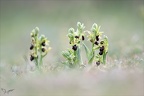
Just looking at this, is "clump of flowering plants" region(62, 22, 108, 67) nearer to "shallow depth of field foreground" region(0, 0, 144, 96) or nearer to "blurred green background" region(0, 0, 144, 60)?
"shallow depth of field foreground" region(0, 0, 144, 96)

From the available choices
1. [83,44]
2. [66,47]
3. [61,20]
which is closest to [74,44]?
[83,44]

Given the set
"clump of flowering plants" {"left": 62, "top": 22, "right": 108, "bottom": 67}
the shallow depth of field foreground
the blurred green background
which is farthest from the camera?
the blurred green background

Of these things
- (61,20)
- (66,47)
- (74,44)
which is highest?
(61,20)

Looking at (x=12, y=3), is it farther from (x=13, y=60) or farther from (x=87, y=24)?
(x=13, y=60)

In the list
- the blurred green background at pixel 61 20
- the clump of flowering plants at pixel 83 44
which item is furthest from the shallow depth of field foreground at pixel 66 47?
the clump of flowering plants at pixel 83 44

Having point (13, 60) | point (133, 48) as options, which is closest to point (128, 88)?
point (133, 48)

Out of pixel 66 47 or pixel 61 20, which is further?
pixel 61 20

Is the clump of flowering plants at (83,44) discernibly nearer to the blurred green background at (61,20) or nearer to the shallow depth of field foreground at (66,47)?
the shallow depth of field foreground at (66,47)

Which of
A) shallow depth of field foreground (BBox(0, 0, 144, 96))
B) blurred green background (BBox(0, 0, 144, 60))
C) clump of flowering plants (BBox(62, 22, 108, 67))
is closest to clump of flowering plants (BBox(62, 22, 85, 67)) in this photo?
clump of flowering plants (BBox(62, 22, 108, 67))

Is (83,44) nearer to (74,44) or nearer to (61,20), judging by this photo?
(74,44)
